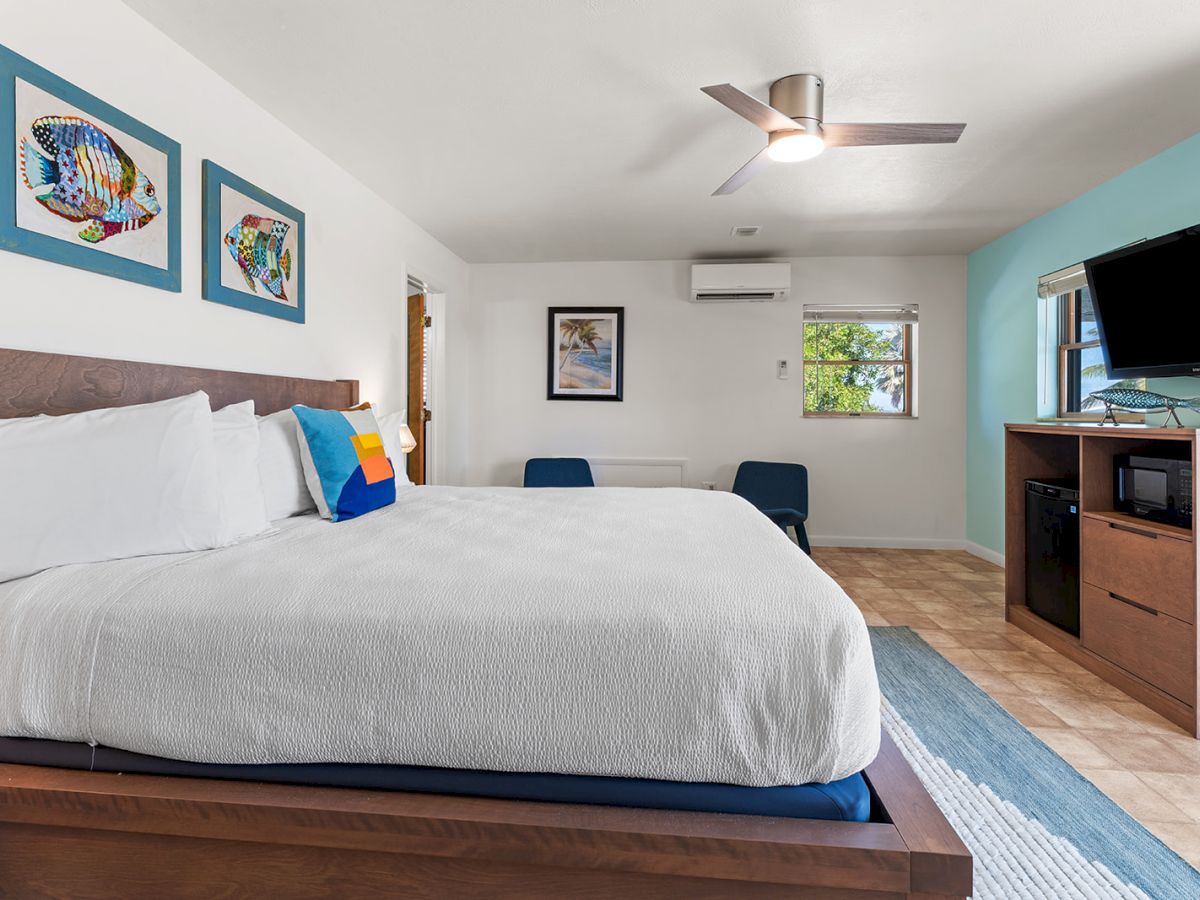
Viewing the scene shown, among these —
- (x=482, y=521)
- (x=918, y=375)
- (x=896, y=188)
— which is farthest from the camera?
(x=918, y=375)

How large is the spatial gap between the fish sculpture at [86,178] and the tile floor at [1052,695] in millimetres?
3470

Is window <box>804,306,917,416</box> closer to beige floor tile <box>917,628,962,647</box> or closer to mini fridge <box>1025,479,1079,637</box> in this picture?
mini fridge <box>1025,479,1079,637</box>

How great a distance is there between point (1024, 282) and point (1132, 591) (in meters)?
2.53

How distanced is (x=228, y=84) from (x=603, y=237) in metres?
2.62

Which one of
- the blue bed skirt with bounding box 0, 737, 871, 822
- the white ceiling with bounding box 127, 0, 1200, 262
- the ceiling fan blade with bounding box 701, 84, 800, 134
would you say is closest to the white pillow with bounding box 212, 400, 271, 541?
the blue bed skirt with bounding box 0, 737, 871, 822

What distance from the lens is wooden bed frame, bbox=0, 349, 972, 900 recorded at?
971 mm

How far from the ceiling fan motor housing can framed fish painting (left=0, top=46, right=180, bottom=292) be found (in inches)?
88.4

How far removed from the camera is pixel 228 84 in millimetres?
2393

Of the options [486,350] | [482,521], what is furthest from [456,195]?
[482,521]

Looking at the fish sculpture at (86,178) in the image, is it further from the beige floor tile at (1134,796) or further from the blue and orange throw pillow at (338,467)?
the beige floor tile at (1134,796)

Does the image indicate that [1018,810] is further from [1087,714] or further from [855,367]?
[855,367]

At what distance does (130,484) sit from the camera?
140 centimetres

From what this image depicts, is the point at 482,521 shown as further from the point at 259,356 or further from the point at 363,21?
the point at 363,21

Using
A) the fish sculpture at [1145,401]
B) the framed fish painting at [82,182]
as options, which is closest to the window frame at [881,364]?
the fish sculpture at [1145,401]
